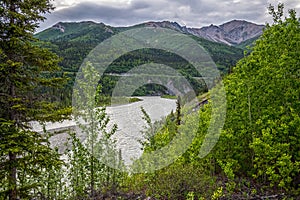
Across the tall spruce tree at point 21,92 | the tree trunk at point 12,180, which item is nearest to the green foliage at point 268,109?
the tall spruce tree at point 21,92

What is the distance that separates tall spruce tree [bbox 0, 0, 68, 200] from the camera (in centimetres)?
869

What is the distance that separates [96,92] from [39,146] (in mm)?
2555

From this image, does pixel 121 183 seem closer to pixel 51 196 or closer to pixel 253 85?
pixel 51 196

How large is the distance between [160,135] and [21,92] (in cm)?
484

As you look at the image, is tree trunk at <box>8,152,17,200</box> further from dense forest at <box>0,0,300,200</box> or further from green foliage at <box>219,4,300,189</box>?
green foliage at <box>219,4,300,189</box>

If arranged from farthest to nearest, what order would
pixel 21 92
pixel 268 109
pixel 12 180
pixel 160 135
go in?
1. pixel 160 135
2. pixel 268 109
3. pixel 21 92
4. pixel 12 180

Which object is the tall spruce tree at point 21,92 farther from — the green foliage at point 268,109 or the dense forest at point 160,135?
the green foliage at point 268,109

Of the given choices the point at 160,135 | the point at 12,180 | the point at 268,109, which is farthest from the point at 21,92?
the point at 268,109

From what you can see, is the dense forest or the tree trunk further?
the dense forest

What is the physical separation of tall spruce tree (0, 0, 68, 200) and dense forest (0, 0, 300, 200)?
0.03m

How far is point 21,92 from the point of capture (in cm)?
948

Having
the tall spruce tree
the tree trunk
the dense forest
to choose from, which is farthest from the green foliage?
the tree trunk

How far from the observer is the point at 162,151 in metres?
11.4

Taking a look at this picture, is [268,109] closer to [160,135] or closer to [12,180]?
[160,135]
